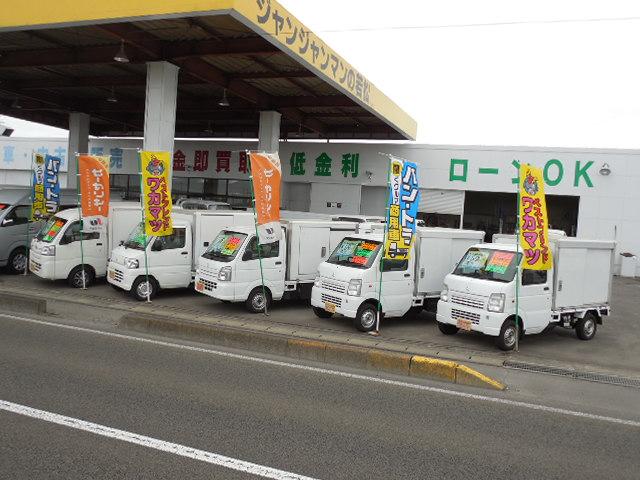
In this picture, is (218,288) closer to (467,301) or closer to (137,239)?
(137,239)

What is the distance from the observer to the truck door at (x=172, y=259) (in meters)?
13.8

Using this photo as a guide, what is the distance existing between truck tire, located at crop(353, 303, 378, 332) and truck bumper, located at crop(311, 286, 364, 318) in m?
0.13

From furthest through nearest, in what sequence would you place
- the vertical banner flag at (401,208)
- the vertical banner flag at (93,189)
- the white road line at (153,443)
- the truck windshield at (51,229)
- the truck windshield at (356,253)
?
1. the truck windshield at (51,229)
2. the vertical banner flag at (93,189)
3. the truck windshield at (356,253)
4. the vertical banner flag at (401,208)
5. the white road line at (153,443)

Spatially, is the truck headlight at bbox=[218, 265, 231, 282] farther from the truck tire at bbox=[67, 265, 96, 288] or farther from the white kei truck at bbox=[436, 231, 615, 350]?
the truck tire at bbox=[67, 265, 96, 288]

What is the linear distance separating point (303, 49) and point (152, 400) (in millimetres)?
11943

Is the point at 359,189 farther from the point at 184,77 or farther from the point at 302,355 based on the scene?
the point at 302,355

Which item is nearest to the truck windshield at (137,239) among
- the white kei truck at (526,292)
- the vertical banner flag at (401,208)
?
the vertical banner flag at (401,208)

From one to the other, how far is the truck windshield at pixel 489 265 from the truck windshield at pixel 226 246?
480cm

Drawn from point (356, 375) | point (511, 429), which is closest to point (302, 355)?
point (356, 375)

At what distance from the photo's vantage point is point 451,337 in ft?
36.7

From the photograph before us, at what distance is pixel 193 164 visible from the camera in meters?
31.9

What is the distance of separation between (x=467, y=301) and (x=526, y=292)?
1.11 m

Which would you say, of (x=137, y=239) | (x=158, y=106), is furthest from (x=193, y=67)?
(x=137, y=239)

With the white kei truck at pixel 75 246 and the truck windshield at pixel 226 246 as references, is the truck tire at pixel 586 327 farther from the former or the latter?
the white kei truck at pixel 75 246
